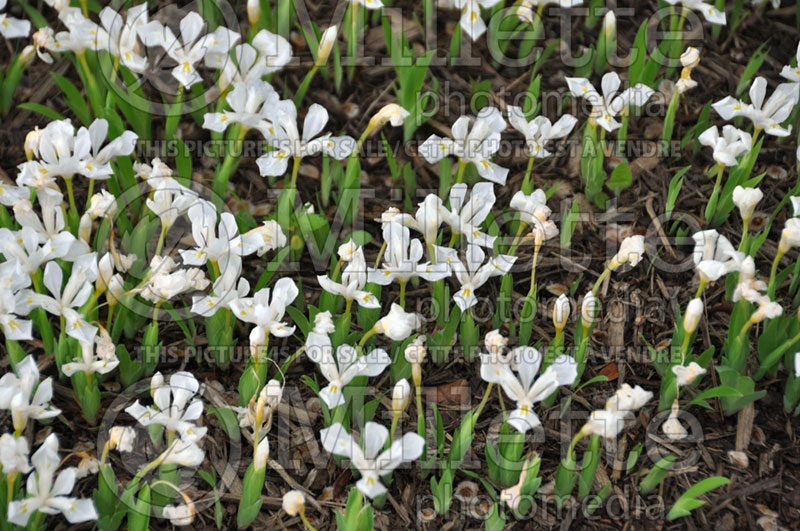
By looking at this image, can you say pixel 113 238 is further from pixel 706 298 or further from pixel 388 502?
pixel 706 298

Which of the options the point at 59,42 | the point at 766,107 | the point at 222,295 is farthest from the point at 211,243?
the point at 766,107

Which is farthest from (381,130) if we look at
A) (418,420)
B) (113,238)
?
(418,420)

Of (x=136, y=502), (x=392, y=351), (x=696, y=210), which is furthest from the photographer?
(x=696, y=210)

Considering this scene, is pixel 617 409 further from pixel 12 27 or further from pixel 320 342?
pixel 12 27

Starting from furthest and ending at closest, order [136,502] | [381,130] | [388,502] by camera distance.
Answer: [381,130], [388,502], [136,502]

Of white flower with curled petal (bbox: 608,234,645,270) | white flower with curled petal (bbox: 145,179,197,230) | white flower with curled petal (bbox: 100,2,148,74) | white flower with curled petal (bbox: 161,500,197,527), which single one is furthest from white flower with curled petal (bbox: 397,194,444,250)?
white flower with curled petal (bbox: 100,2,148,74)

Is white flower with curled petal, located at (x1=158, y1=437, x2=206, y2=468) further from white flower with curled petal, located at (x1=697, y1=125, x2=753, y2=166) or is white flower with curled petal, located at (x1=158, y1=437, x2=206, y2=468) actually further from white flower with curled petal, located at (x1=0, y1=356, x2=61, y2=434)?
white flower with curled petal, located at (x1=697, y1=125, x2=753, y2=166)

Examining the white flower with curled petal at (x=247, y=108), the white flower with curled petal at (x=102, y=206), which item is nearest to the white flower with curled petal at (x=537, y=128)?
the white flower with curled petal at (x=247, y=108)
